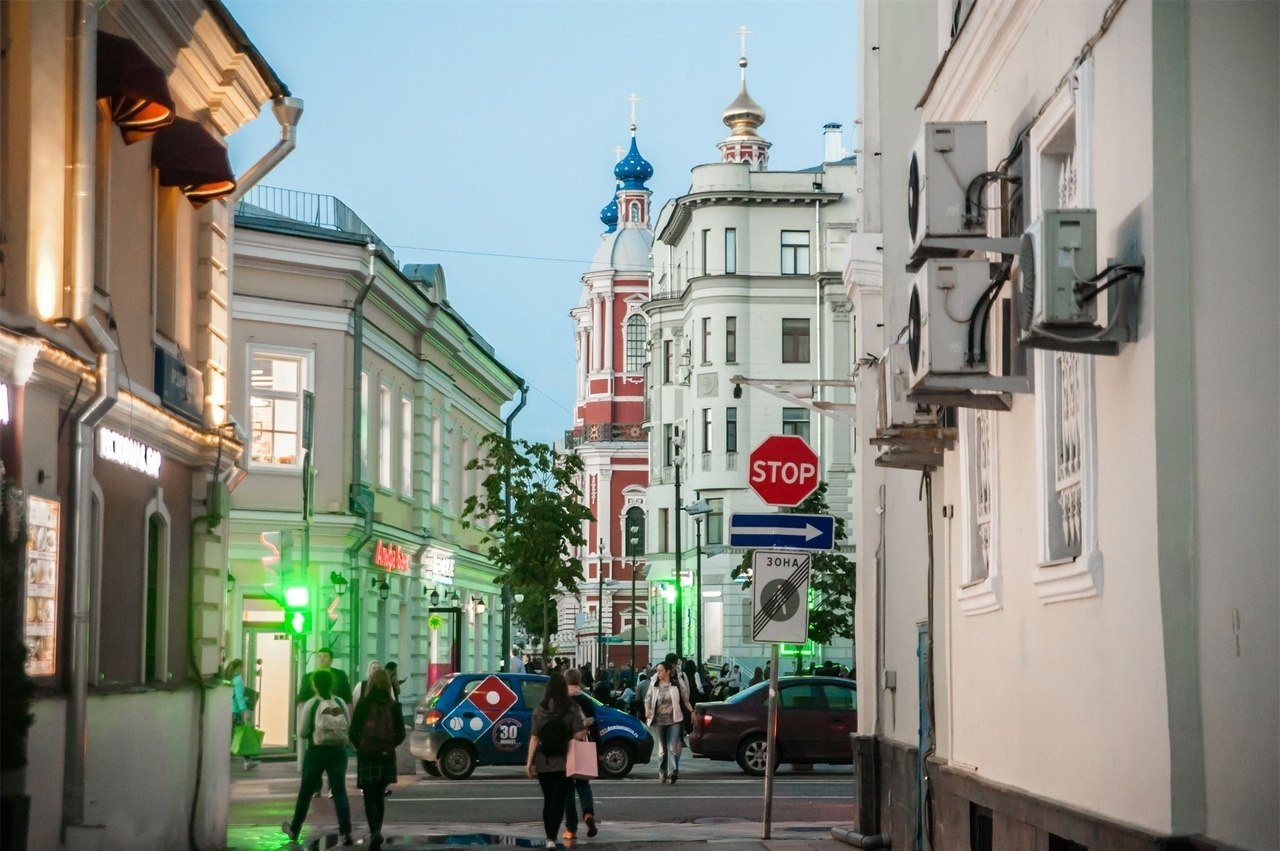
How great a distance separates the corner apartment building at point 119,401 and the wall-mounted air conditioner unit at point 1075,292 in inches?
256

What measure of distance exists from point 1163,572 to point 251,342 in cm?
2861

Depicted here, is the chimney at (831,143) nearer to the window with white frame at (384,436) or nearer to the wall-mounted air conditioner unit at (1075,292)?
the window with white frame at (384,436)

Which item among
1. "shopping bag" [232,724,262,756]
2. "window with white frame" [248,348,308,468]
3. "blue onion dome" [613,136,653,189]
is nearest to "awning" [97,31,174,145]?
"shopping bag" [232,724,262,756]

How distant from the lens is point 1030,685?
10969mm

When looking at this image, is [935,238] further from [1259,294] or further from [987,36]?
[1259,294]

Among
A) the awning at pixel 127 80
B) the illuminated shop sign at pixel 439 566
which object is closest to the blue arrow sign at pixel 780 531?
the awning at pixel 127 80

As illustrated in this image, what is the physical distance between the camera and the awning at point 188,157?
55.9 feet

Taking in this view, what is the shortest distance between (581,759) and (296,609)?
10.1 meters

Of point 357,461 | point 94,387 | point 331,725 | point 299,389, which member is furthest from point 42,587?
point 357,461

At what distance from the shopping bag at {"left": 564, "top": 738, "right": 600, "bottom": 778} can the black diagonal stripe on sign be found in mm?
2018

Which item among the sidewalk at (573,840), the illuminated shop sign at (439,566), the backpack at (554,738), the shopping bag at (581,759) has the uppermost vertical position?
the illuminated shop sign at (439,566)

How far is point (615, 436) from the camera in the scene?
103438 millimetres

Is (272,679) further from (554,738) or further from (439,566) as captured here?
(554,738)

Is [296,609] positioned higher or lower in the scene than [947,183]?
lower
